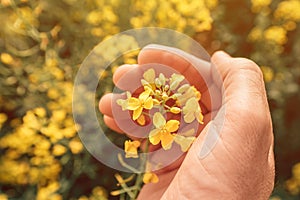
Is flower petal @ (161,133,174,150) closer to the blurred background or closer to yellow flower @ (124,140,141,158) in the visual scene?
yellow flower @ (124,140,141,158)

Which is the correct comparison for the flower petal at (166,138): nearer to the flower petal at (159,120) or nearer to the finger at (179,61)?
the flower petal at (159,120)

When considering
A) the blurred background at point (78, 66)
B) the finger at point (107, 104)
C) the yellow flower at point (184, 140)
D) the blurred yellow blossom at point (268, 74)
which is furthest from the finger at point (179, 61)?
the blurred yellow blossom at point (268, 74)

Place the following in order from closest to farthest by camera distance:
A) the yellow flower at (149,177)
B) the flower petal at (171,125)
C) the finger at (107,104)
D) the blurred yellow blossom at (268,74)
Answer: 1. the flower petal at (171,125)
2. the yellow flower at (149,177)
3. the finger at (107,104)
4. the blurred yellow blossom at (268,74)

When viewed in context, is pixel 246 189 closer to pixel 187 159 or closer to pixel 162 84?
pixel 187 159

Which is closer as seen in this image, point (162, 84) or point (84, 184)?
point (162, 84)

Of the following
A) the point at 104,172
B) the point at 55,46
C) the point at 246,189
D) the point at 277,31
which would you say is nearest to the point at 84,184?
the point at 104,172

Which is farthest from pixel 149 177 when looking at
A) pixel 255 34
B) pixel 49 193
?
pixel 255 34

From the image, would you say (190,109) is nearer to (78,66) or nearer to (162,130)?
(162,130)
